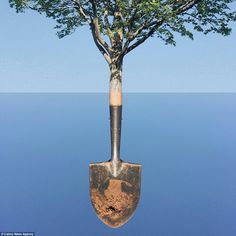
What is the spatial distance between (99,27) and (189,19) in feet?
10.9

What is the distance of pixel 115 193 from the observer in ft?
39.1

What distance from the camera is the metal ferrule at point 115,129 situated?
1212cm

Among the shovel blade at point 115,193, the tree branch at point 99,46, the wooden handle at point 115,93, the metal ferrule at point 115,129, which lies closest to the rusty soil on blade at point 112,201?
the shovel blade at point 115,193

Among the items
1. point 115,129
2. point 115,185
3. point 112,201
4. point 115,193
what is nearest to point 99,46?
point 115,129

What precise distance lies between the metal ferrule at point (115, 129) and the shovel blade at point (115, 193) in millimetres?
488

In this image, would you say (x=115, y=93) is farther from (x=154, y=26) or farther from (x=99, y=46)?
(x=154, y=26)

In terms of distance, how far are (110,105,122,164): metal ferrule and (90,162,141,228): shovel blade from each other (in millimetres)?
488

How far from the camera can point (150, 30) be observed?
40.4 ft

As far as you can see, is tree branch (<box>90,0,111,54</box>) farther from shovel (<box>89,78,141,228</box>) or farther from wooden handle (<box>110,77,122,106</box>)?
shovel (<box>89,78,141,228</box>)

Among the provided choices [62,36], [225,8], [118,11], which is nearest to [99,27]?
[118,11]

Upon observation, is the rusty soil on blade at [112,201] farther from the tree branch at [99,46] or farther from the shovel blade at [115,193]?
the tree branch at [99,46]

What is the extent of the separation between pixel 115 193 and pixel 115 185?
0.26 metres

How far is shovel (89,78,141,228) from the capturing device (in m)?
11.9

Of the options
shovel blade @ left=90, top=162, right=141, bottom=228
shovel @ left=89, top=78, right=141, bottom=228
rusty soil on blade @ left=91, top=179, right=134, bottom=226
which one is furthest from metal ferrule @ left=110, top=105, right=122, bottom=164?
rusty soil on blade @ left=91, top=179, right=134, bottom=226
